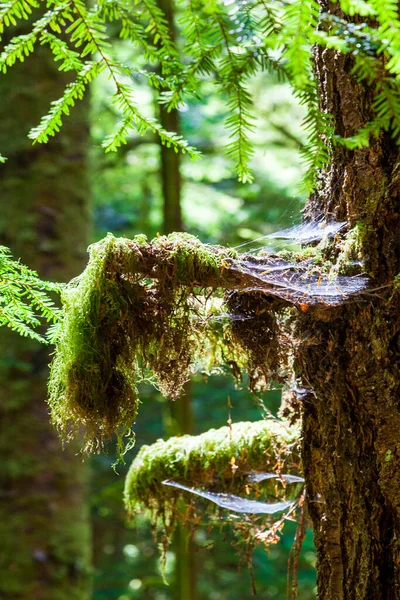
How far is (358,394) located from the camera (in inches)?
59.0

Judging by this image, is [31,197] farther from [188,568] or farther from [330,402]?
[330,402]

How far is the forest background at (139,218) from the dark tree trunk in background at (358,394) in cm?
27

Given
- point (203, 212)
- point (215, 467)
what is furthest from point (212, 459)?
point (203, 212)

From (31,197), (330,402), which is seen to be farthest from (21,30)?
(330,402)

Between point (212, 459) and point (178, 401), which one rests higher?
point (178, 401)

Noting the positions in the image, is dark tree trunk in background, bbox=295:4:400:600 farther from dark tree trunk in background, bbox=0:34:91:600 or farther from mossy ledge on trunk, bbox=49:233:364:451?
dark tree trunk in background, bbox=0:34:91:600

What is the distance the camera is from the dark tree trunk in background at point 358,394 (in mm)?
1454

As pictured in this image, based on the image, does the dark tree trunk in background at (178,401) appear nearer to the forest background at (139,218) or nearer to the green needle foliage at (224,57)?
the forest background at (139,218)

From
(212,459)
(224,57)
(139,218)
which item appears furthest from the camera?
(139,218)

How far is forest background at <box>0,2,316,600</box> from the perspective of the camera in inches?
150

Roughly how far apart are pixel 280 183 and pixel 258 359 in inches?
215

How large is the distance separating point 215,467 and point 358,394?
2.11 ft

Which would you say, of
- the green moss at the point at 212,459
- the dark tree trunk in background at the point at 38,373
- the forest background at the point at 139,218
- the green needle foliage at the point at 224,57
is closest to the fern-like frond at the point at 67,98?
the green needle foliage at the point at 224,57

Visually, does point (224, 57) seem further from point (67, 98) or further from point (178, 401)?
point (178, 401)
